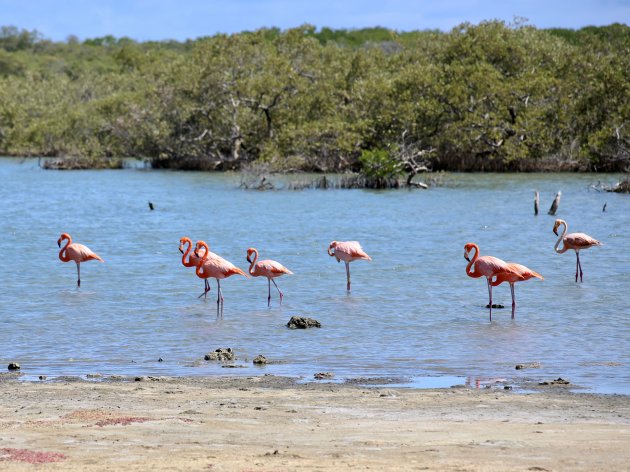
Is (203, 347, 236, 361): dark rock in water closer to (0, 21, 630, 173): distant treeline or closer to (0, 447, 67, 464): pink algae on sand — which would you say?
(0, 447, 67, 464): pink algae on sand

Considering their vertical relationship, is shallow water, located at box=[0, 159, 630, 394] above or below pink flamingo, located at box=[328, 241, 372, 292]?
below

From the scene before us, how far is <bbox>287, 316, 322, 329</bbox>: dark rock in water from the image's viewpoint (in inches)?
474

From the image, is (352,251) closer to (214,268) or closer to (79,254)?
(214,268)

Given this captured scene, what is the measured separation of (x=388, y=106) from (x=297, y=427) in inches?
1540

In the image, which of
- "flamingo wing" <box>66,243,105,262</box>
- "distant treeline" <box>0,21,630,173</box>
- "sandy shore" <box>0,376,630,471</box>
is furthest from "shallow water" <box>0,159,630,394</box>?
"distant treeline" <box>0,21,630,173</box>

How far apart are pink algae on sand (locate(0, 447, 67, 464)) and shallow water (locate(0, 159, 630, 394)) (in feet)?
11.7

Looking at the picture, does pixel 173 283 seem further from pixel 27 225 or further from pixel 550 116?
pixel 550 116

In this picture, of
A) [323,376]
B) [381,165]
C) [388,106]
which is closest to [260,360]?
[323,376]

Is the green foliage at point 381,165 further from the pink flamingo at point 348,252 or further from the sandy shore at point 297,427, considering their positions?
the sandy shore at point 297,427

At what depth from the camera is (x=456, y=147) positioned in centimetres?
4569

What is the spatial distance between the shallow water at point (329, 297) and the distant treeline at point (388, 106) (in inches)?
493

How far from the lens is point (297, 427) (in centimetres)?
681

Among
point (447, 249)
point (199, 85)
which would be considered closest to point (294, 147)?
point (199, 85)

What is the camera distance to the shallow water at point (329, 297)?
10188mm
